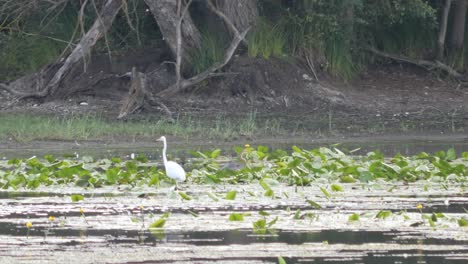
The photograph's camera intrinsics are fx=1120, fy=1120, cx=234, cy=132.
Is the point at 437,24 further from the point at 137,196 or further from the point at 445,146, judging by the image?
the point at 137,196

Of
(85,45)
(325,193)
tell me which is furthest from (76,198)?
(85,45)

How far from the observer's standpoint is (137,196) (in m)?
9.87

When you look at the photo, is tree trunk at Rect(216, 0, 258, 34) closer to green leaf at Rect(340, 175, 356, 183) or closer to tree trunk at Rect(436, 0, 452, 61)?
tree trunk at Rect(436, 0, 452, 61)

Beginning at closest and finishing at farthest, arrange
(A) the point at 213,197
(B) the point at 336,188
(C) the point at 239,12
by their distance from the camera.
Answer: (A) the point at 213,197, (B) the point at 336,188, (C) the point at 239,12

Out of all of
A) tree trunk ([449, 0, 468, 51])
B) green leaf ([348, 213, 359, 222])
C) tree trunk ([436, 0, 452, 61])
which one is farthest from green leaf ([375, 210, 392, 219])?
tree trunk ([449, 0, 468, 51])

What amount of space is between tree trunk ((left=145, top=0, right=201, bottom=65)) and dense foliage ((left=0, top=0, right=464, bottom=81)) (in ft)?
0.64

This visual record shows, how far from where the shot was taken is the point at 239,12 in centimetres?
1927

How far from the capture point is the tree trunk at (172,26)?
61.7ft

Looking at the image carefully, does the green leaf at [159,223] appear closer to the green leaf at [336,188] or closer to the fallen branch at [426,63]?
the green leaf at [336,188]

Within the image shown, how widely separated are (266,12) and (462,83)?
375cm

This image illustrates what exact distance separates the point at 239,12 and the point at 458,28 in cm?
445

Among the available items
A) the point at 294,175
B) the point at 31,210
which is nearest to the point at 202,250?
the point at 31,210

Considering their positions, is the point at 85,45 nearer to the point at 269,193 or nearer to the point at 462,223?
the point at 269,193

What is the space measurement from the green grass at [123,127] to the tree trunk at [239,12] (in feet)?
A: 7.50
